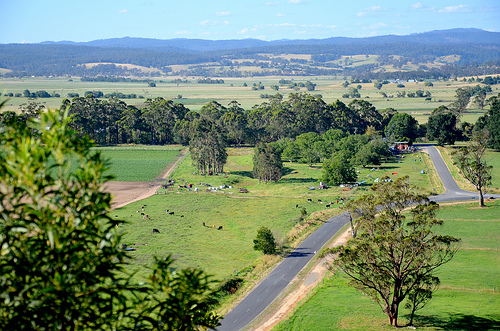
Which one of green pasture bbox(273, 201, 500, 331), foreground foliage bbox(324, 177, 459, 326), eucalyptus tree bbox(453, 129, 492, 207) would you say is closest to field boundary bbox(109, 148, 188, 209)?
green pasture bbox(273, 201, 500, 331)

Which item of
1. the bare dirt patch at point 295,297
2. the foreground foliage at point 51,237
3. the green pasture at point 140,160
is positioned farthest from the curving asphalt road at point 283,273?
the green pasture at point 140,160

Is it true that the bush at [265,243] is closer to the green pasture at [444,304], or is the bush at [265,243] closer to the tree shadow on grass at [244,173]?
the green pasture at [444,304]

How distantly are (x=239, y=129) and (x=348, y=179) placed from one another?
6332 centimetres

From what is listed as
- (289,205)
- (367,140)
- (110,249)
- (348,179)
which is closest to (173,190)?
(289,205)

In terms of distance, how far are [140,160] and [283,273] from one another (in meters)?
78.6

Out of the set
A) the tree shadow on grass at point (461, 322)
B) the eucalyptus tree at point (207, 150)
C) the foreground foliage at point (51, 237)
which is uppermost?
the foreground foliage at point (51, 237)

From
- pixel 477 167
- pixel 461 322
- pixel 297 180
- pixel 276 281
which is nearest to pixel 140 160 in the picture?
pixel 297 180

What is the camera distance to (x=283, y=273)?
155ft

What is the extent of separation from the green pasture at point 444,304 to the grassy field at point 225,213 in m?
11.0

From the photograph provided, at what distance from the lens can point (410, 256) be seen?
3338cm

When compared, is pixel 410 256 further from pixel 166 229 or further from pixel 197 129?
pixel 197 129

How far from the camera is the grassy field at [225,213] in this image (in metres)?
52.7

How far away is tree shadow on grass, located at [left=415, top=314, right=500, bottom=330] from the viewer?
106ft

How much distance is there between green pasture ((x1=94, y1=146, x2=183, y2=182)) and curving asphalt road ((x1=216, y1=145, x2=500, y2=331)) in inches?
1886
